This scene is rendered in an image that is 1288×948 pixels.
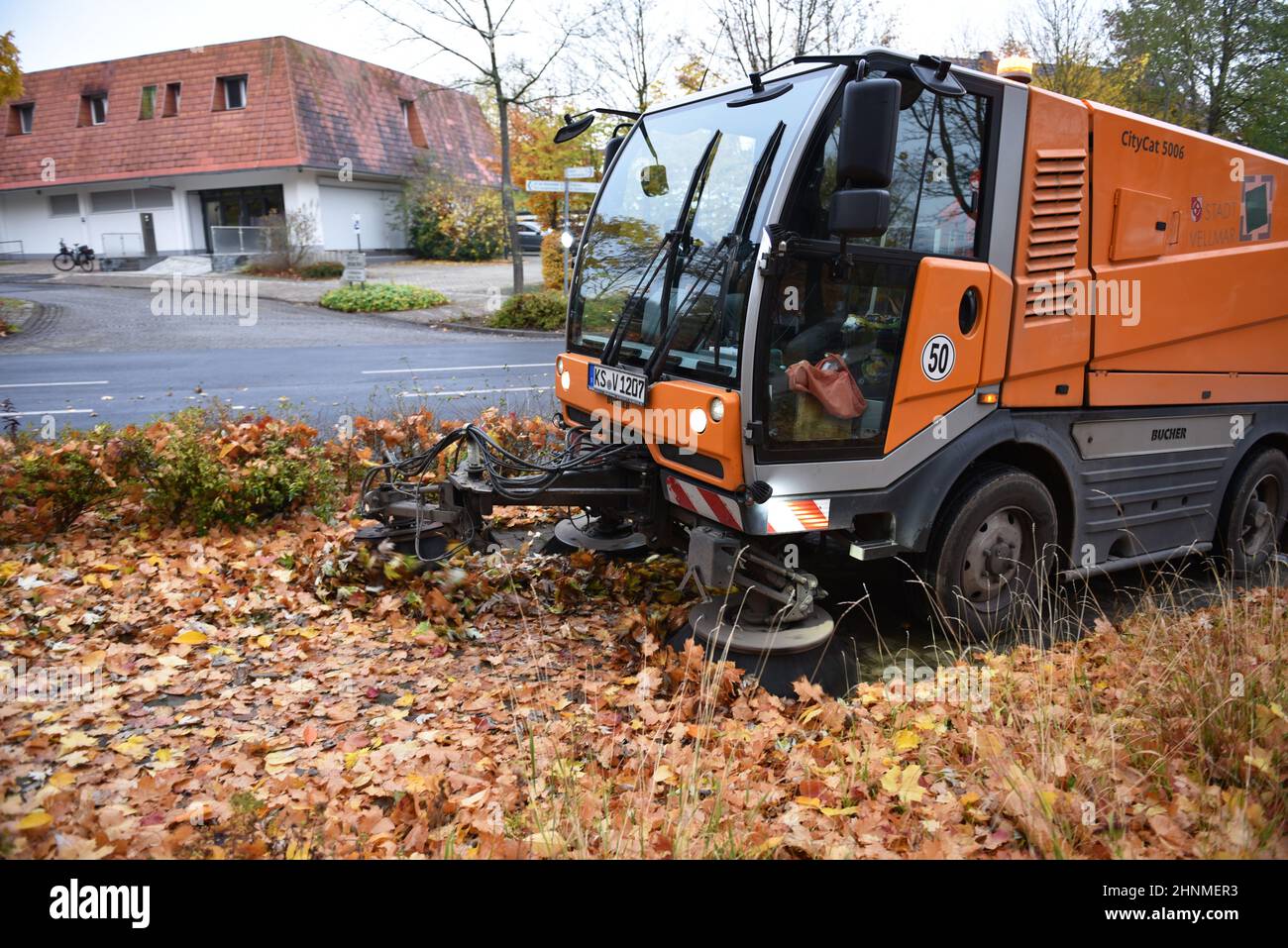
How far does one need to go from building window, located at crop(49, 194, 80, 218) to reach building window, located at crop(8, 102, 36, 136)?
2.68 m

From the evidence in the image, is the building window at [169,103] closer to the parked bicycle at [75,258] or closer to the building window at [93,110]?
the building window at [93,110]

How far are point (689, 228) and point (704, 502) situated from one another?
1380 mm

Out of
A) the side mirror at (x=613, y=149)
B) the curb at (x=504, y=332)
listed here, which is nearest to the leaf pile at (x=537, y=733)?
the side mirror at (x=613, y=149)

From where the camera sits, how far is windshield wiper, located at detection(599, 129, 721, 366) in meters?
4.47

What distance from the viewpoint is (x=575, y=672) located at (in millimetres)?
4539

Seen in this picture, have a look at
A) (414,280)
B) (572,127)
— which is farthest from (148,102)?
(572,127)

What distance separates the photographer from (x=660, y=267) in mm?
4613

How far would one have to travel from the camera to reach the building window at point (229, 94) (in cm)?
3130

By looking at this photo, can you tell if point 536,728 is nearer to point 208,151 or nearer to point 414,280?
point 414,280

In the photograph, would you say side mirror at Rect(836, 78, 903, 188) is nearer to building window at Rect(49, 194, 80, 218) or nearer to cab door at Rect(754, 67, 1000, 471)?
cab door at Rect(754, 67, 1000, 471)
